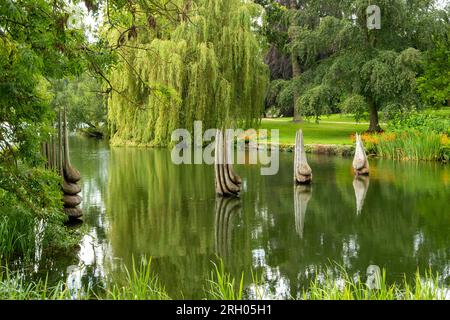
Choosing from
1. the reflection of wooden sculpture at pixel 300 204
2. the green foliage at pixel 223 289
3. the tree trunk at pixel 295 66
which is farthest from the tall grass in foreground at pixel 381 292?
the tree trunk at pixel 295 66

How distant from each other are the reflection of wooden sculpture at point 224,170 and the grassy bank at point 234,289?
5288mm

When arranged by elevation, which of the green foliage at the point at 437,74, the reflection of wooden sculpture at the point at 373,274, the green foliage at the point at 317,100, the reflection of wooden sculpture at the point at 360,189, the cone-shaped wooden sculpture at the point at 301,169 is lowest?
the reflection of wooden sculpture at the point at 373,274

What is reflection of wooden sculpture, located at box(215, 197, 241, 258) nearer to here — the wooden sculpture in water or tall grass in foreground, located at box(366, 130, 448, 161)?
the wooden sculpture in water

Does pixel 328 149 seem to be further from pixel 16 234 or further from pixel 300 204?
pixel 16 234

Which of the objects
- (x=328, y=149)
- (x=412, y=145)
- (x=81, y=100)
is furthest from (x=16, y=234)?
(x=81, y=100)

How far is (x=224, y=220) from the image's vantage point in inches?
399

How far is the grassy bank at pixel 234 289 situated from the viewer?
439 centimetres

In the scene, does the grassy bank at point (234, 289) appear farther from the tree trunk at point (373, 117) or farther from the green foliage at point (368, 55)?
the tree trunk at point (373, 117)

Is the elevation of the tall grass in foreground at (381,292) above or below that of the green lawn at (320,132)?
below

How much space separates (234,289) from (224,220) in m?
3.89

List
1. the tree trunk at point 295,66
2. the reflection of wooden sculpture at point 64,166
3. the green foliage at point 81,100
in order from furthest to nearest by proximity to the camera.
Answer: the green foliage at point 81,100 → the tree trunk at point 295,66 → the reflection of wooden sculpture at point 64,166

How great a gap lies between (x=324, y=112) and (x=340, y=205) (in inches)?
571

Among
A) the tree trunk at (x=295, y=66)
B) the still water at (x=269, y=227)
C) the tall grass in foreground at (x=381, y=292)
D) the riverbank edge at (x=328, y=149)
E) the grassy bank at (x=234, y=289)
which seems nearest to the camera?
the tall grass in foreground at (x=381, y=292)

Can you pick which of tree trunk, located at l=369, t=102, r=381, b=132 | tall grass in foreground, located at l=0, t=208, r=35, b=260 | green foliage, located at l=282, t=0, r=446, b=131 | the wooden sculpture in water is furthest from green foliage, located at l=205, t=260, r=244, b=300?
tree trunk, located at l=369, t=102, r=381, b=132
